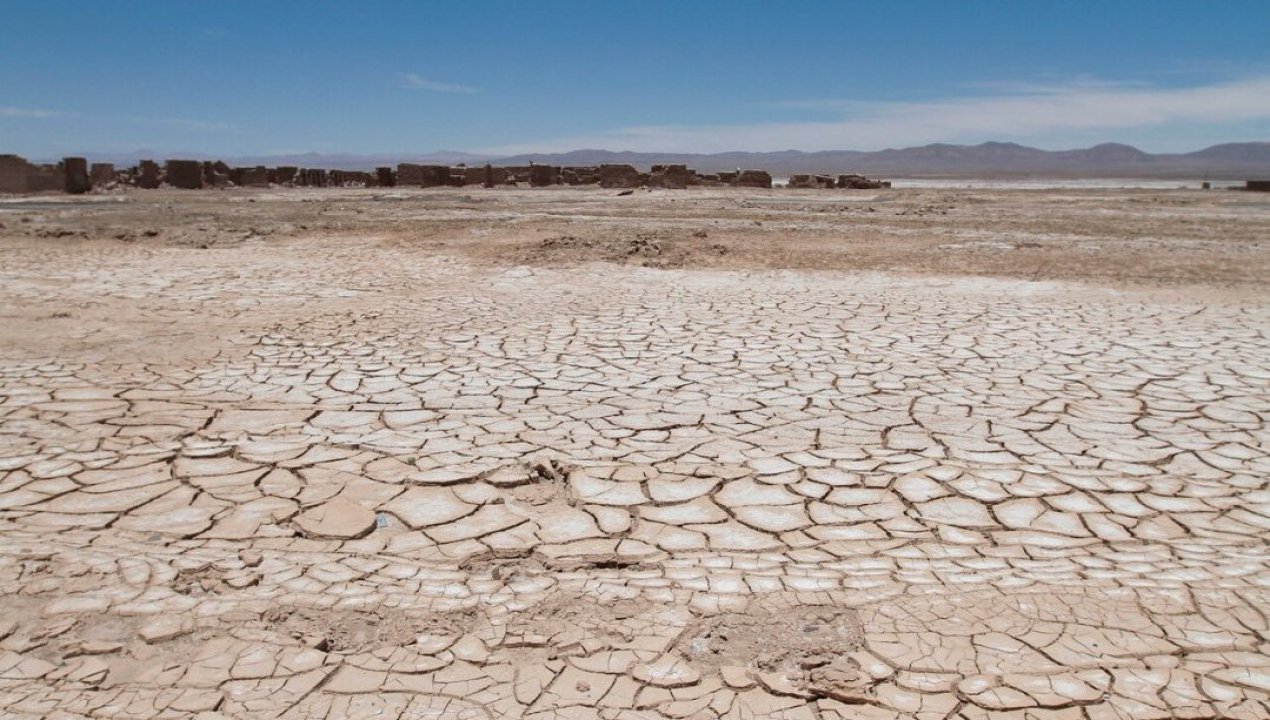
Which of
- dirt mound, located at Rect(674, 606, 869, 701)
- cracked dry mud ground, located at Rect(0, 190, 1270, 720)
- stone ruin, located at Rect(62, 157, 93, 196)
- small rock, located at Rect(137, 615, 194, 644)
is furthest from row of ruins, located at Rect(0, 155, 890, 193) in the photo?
small rock, located at Rect(137, 615, 194, 644)

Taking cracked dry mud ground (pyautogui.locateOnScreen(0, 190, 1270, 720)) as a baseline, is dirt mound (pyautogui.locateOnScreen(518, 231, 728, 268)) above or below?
above

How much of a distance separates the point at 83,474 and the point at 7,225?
12784 millimetres

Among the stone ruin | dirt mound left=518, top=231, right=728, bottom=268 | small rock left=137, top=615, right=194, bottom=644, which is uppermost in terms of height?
the stone ruin

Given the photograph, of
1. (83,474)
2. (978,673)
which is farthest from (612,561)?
(83,474)

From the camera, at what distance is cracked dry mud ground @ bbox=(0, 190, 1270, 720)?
2.15m

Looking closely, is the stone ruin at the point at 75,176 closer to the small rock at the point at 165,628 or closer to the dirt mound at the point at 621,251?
the dirt mound at the point at 621,251

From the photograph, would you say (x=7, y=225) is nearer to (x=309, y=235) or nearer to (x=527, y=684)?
(x=309, y=235)

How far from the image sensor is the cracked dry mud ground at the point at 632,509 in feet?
7.04

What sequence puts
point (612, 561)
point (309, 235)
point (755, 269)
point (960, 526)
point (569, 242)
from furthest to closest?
1. point (309, 235)
2. point (569, 242)
3. point (755, 269)
4. point (960, 526)
5. point (612, 561)

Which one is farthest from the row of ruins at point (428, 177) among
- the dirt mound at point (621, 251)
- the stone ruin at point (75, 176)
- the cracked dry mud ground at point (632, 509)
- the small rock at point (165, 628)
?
the small rock at point (165, 628)

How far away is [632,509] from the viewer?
3158mm

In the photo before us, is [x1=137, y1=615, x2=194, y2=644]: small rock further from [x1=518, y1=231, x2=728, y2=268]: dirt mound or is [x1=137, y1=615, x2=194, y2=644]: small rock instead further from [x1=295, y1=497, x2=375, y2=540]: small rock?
[x1=518, y1=231, x2=728, y2=268]: dirt mound

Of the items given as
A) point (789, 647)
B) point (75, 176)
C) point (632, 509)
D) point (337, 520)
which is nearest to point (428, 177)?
point (75, 176)

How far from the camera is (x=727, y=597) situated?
2539mm
